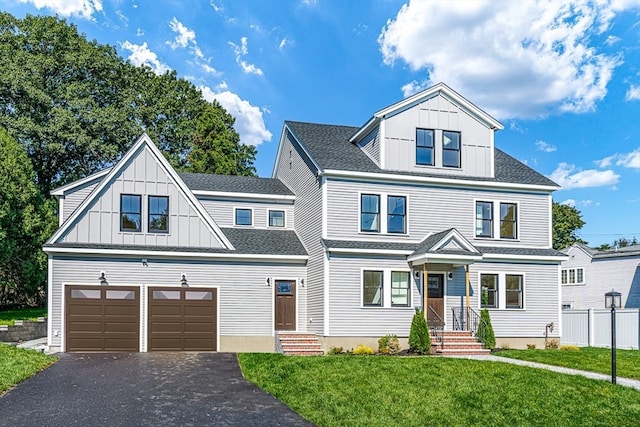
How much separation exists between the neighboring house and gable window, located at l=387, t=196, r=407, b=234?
17.2 meters

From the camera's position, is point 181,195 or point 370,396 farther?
point 181,195

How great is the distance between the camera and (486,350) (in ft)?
67.0

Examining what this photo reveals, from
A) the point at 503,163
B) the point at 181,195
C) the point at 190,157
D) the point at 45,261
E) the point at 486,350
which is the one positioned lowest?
the point at 486,350

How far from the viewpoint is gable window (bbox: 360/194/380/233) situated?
21688 mm

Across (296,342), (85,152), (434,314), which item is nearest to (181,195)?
(296,342)

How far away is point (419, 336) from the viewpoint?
19953 millimetres

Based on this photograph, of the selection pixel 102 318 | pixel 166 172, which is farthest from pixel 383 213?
pixel 102 318

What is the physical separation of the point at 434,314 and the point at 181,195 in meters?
9.75

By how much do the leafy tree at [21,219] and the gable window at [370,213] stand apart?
16.7m

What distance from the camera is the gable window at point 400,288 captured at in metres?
21.4

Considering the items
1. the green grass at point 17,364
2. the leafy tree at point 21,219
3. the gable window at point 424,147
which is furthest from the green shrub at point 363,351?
the leafy tree at point 21,219

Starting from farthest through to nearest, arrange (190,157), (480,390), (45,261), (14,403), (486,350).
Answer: (190,157)
(45,261)
(486,350)
(480,390)
(14,403)

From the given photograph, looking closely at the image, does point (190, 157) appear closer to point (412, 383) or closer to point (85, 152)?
point (85, 152)

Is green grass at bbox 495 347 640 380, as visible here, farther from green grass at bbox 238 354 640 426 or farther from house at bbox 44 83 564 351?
green grass at bbox 238 354 640 426
